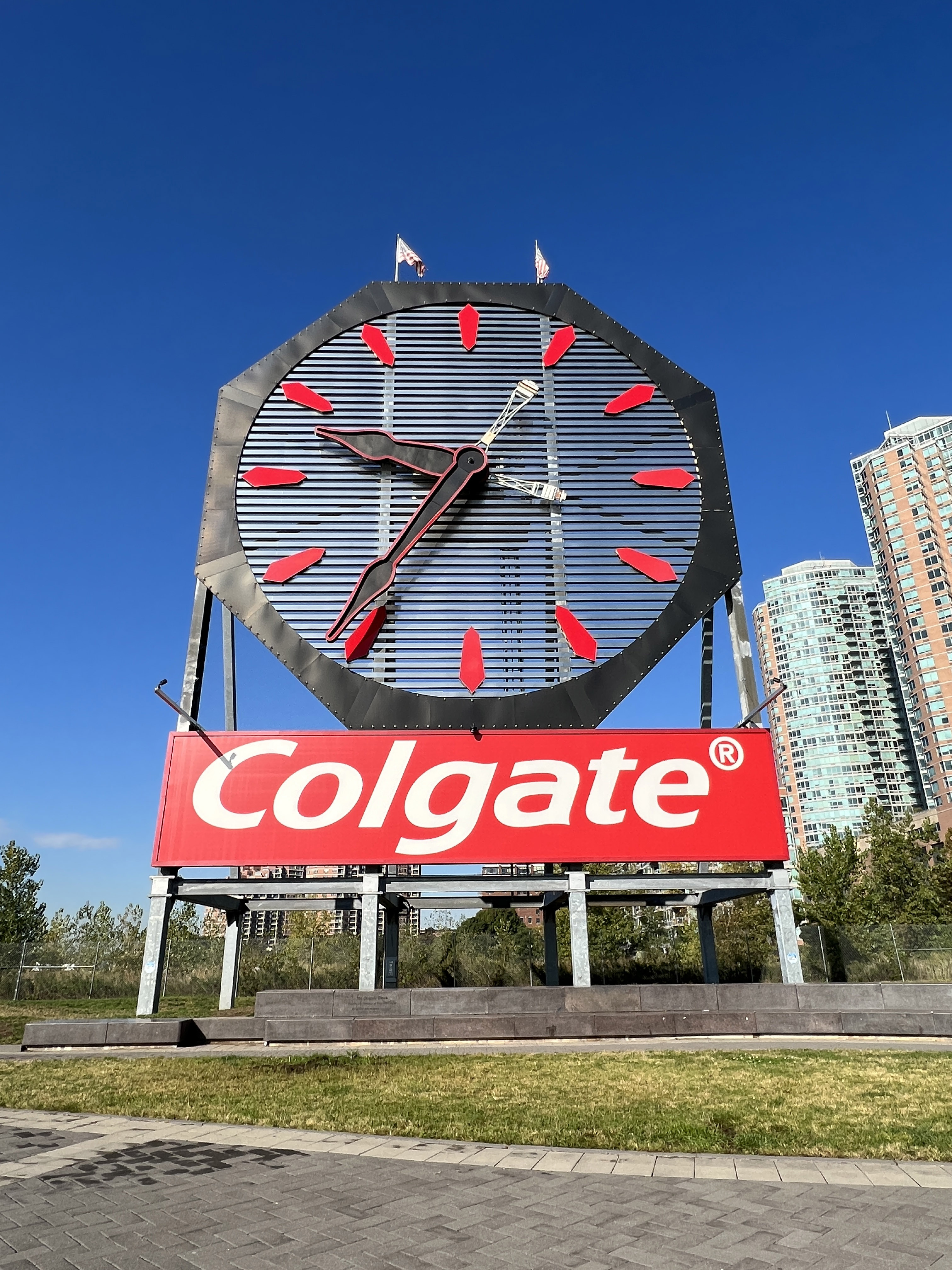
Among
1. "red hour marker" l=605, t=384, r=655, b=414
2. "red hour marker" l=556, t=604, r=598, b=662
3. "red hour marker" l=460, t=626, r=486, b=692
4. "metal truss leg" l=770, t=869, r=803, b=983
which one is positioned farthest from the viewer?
"red hour marker" l=605, t=384, r=655, b=414

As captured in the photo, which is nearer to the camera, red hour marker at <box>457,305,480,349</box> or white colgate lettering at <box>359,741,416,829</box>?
white colgate lettering at <box>359,741,416,829</box>

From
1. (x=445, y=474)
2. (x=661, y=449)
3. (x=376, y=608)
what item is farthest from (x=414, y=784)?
(x=661, y=449)

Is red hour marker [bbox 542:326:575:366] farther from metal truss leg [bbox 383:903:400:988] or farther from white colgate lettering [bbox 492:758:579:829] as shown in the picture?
metal truss leg [bbox 383:903:400:988]

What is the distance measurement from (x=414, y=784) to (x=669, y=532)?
423 inches

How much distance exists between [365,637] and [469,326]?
1115 centimetres

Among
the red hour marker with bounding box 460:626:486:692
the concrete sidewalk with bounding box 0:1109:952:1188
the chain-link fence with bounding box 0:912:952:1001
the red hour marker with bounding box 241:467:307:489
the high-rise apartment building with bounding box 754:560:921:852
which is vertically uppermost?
the high-rise apartment building with bounding box 754:560:921:852

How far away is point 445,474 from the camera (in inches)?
917

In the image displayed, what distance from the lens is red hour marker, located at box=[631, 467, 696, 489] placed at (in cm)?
2436

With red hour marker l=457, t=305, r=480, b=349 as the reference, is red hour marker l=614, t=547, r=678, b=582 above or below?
below

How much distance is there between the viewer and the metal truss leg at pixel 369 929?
18719 millimetres

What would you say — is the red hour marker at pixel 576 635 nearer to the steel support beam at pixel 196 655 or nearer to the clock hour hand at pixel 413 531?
the clock hour hand at pixel 413 531

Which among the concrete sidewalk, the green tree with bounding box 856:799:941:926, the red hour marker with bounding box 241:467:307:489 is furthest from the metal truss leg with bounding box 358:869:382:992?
the green tree with bounding box 856:799:941:926

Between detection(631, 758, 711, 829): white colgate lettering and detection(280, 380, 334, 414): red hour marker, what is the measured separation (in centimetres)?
1462

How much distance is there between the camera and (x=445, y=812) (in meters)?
20.3
